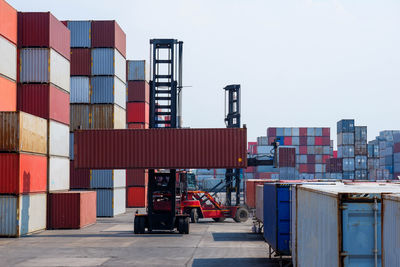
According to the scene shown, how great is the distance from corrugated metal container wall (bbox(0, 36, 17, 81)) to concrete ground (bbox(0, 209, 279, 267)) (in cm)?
898

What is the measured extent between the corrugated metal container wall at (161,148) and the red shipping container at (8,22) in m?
6.67

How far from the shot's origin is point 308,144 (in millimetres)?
116000

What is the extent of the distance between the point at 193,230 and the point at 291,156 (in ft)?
212

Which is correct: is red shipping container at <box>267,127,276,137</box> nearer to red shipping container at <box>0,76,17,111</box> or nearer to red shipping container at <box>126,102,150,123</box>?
red shipping container at <box>126,102,150,123</box>

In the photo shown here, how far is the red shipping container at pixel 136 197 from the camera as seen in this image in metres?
57.7

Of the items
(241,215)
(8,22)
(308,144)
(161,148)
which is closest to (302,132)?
(308,144)

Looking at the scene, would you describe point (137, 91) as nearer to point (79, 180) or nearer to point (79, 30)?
point (79, 30)

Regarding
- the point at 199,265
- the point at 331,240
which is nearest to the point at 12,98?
the point at 199,265

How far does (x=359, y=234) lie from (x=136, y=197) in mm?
48922

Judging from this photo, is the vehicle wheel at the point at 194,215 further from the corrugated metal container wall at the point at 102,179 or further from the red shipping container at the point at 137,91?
the red shipping container at the point at 137,91

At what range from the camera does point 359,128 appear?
88.0 m

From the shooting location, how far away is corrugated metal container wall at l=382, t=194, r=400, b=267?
8.78m

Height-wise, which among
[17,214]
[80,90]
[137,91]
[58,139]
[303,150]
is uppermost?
[137,91]

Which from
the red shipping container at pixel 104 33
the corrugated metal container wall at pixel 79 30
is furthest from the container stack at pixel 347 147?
the corrugated metal container wall at pixel 79 30
